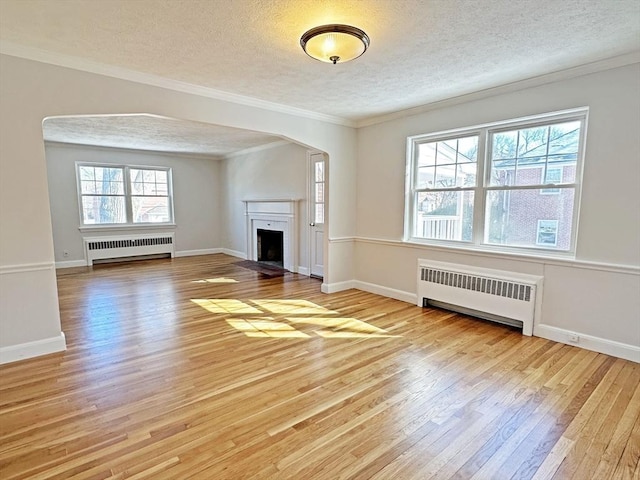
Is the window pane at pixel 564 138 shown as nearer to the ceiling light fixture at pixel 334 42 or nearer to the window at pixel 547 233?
the window at pixel 547 233

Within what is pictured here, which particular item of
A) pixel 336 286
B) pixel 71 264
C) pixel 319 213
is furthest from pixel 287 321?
pixel 71 264

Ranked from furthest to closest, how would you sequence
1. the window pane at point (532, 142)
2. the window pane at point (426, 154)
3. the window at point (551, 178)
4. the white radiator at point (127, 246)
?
the white radiator at point (127, 246) < the window pane at point (426, 154) < the window pane at point (532, 142) < the window at point (551, 178)

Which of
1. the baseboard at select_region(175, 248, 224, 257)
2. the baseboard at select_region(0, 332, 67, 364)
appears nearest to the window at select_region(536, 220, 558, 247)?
the baseboard at select_region(0, 332, 67, 364)

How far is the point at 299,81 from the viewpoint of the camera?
3420mm

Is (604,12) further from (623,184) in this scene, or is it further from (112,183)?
(112,183)

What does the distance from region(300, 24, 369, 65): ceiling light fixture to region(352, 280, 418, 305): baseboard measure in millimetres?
3170

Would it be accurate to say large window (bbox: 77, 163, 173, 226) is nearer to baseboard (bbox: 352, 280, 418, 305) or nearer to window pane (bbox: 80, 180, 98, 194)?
Result: window pane (bbox: 80, 180, 98, 194)

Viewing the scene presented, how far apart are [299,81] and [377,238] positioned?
8.27 ft

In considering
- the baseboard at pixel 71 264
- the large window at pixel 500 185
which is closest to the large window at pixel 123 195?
the baseboard at pixel 71 264

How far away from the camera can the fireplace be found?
765 centimetres

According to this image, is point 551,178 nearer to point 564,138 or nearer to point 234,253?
point 564,138

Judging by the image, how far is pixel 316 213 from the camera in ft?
20.5

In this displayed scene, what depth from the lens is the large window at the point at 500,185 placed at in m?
3.29

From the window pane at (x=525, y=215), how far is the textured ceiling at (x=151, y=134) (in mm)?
3499
